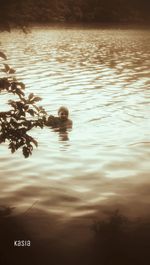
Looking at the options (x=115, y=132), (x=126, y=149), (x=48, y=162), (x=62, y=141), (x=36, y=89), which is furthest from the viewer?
(x=36, y=89)

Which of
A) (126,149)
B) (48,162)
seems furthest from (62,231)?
(126,149)

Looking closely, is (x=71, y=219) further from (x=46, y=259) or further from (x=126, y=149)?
(x=126, y=149)

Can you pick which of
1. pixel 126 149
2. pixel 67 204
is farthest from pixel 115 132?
pixel 67 204

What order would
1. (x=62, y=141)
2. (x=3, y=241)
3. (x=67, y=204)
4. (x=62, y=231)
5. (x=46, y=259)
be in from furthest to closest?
(x=62, y=141), (x=67, y=204), (x=62, y=231), (x=3, y=241), (x=46, y=259)

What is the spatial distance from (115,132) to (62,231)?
575cm

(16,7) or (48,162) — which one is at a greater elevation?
(16,7)

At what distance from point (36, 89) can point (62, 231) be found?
12.5m

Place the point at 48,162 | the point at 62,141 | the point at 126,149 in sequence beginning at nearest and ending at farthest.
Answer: the point at 48,162, the point at 126,149, the point at 62,141

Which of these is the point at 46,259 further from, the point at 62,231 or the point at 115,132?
the point at 115,132

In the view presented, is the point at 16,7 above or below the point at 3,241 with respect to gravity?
above

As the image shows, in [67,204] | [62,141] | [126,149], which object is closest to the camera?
[67,204]

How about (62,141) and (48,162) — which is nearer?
(48,162)

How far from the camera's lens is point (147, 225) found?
589 cm

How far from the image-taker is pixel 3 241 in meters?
5.36
